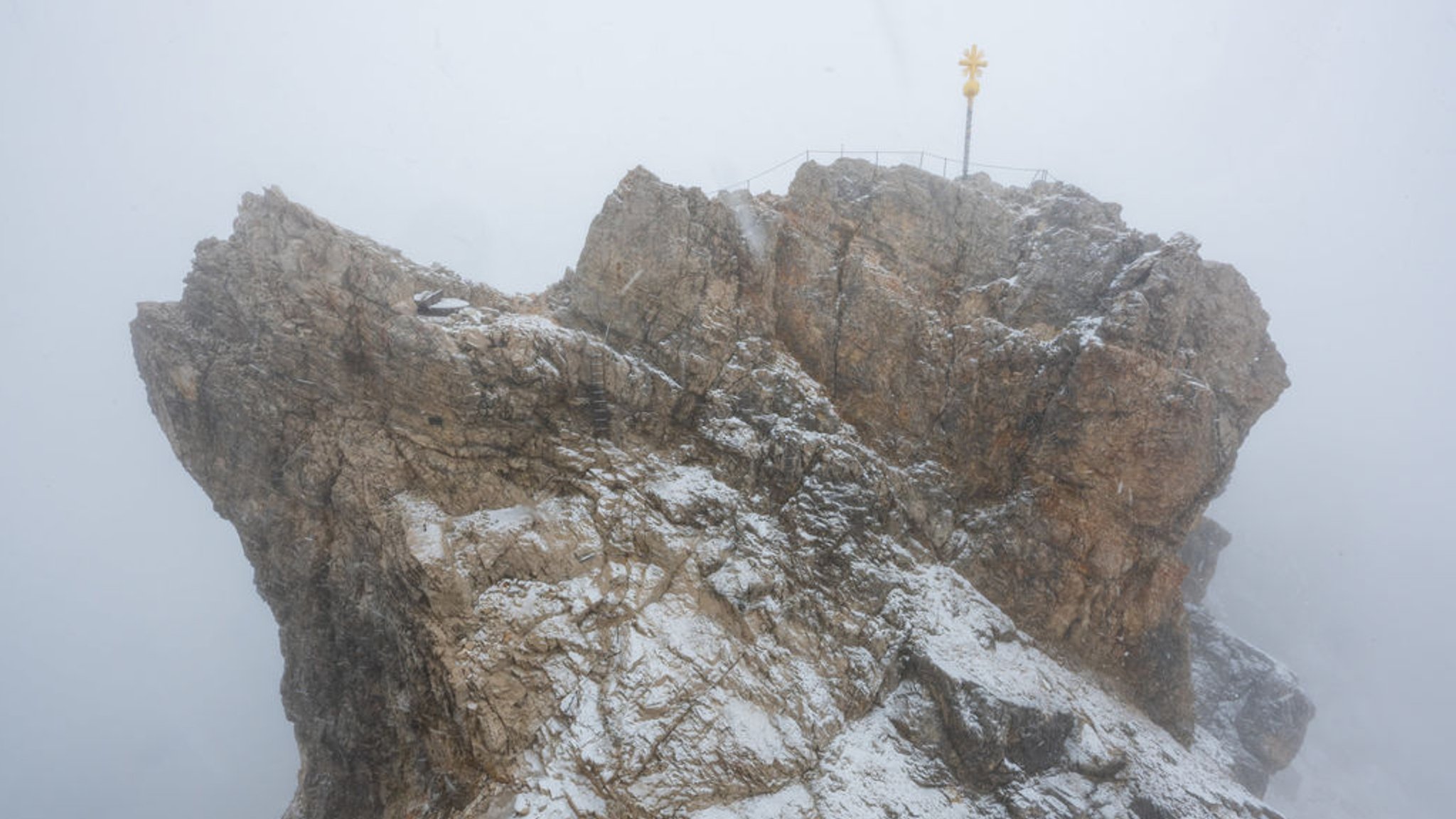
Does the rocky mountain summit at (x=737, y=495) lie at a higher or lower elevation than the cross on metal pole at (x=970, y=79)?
lower

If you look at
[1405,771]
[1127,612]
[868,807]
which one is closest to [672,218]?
[868,807]

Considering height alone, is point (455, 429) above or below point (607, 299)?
below

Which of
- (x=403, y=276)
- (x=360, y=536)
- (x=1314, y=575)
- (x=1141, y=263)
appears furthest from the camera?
(x=1314, y=575)

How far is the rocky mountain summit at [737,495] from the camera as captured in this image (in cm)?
1260

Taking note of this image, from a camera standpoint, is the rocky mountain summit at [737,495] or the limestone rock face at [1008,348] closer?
the rocky mountain summit at [737,495]

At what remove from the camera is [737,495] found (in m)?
15.9

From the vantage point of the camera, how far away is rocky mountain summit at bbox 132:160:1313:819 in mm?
12602

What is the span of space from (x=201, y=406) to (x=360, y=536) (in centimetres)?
563

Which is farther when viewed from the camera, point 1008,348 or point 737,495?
point 1008,348

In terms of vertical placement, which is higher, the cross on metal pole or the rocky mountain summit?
the cross on metal pole

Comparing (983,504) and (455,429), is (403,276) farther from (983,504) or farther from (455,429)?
(983,504)

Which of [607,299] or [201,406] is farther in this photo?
[607,299]

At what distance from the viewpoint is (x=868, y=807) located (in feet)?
39.7

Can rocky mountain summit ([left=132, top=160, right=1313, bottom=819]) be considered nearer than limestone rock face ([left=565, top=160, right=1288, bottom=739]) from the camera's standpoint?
Yes
